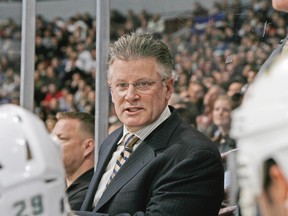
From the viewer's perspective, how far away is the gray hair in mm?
2998

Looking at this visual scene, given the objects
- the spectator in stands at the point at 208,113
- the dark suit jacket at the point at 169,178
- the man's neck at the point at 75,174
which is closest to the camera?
the dark suit jacket at the point at 169,178

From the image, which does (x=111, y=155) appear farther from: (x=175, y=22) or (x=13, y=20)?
(x=13, y=20)

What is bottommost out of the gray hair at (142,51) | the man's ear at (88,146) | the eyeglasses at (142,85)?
the man's ear at (88,146)

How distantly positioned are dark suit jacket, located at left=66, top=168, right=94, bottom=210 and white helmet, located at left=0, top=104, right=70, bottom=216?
187cm

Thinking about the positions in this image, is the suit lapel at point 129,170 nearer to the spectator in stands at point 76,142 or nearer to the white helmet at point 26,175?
the spectator in stands at point 76,142

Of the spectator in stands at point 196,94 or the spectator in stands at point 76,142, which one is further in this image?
the spectator in stands at point 196,94

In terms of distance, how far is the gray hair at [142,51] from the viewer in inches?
118

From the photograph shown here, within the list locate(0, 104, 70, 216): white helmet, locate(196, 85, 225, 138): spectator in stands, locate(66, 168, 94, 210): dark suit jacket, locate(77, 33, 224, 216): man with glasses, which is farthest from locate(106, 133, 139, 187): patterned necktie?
locate(0, 104, 70, 216): white helmet

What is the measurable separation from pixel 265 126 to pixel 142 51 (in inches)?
69.8

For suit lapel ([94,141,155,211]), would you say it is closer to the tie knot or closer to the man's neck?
the tie knot

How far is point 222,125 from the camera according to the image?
158 inches

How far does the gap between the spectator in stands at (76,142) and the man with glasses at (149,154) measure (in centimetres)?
81

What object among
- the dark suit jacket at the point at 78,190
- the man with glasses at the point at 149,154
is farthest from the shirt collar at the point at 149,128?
the dark suit jacket at the point at 78,190

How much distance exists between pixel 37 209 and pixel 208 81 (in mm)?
2781
